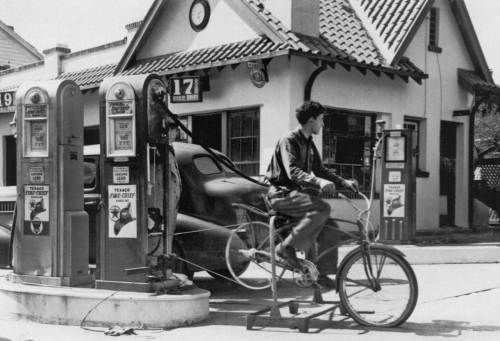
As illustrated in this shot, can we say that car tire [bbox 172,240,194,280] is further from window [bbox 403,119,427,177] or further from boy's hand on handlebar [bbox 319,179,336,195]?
window [bbox 403,119,427,177]

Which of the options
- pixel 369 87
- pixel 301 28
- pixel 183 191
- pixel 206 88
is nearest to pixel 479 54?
pixel 369 87

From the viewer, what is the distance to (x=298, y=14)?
45.2 ft

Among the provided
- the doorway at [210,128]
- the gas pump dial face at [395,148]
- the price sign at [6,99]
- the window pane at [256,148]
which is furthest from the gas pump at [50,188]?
→ the price sign at [6,99]

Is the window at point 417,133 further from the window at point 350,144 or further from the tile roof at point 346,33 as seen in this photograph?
the tile roof at point 346,33

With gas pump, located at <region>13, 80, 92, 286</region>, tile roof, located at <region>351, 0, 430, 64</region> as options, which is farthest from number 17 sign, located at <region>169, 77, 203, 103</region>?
gas pump, located at <region>13, 80, 92, 286</region>

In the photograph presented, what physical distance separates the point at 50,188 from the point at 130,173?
0.95m

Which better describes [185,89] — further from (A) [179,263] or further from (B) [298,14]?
(A) [179,263]

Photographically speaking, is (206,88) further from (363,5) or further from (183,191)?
(183,191)

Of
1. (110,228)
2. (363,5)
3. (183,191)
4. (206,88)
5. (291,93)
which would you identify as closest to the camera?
(110,228)

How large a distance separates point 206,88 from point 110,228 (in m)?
8.30

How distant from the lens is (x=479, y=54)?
17.8 metres

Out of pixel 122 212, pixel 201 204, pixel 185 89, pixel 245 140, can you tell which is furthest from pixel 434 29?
pixel 122 212

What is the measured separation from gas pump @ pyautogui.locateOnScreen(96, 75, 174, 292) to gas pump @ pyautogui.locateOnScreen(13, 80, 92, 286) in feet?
1.30

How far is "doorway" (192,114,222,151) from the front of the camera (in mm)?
15432
